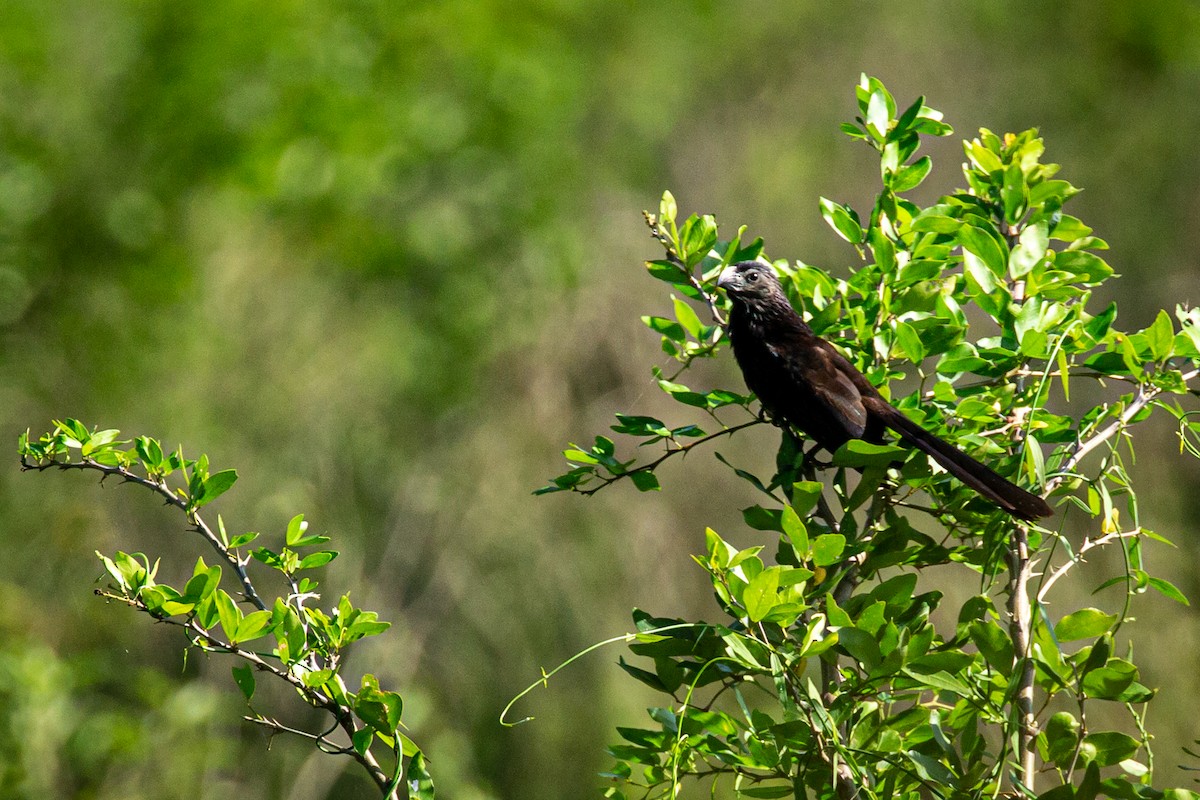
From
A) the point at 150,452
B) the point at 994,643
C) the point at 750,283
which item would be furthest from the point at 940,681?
the point at 750,283

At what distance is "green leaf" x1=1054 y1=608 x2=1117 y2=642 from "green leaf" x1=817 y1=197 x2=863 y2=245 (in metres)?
0.88

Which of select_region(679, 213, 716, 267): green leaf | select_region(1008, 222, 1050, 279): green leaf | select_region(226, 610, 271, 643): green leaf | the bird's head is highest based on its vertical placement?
the bird's head

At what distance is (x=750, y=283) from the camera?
3496mm

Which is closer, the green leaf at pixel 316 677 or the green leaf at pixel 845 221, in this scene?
the green leaf at pixel 316 677

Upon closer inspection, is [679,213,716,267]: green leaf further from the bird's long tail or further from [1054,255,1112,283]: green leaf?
[1054,255,1112,283]: green leaf

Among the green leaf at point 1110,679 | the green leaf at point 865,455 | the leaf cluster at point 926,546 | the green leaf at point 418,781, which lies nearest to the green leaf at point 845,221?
the leaf cluster at point 926,546

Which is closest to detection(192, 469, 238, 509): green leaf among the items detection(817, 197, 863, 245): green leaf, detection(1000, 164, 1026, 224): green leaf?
detection(817, 197, 863, 245): green leaf

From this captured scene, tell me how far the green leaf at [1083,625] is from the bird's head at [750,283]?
1.63 meters

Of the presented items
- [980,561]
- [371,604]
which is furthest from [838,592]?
→ [371,604]

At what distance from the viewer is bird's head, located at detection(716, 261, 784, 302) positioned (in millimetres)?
3404

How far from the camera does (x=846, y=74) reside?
890 centimetres

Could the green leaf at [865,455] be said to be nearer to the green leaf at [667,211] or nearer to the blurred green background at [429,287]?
the green leaf at [667,211]

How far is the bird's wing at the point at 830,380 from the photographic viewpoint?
290cm

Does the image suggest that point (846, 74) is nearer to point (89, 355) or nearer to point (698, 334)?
point (89, 355)
